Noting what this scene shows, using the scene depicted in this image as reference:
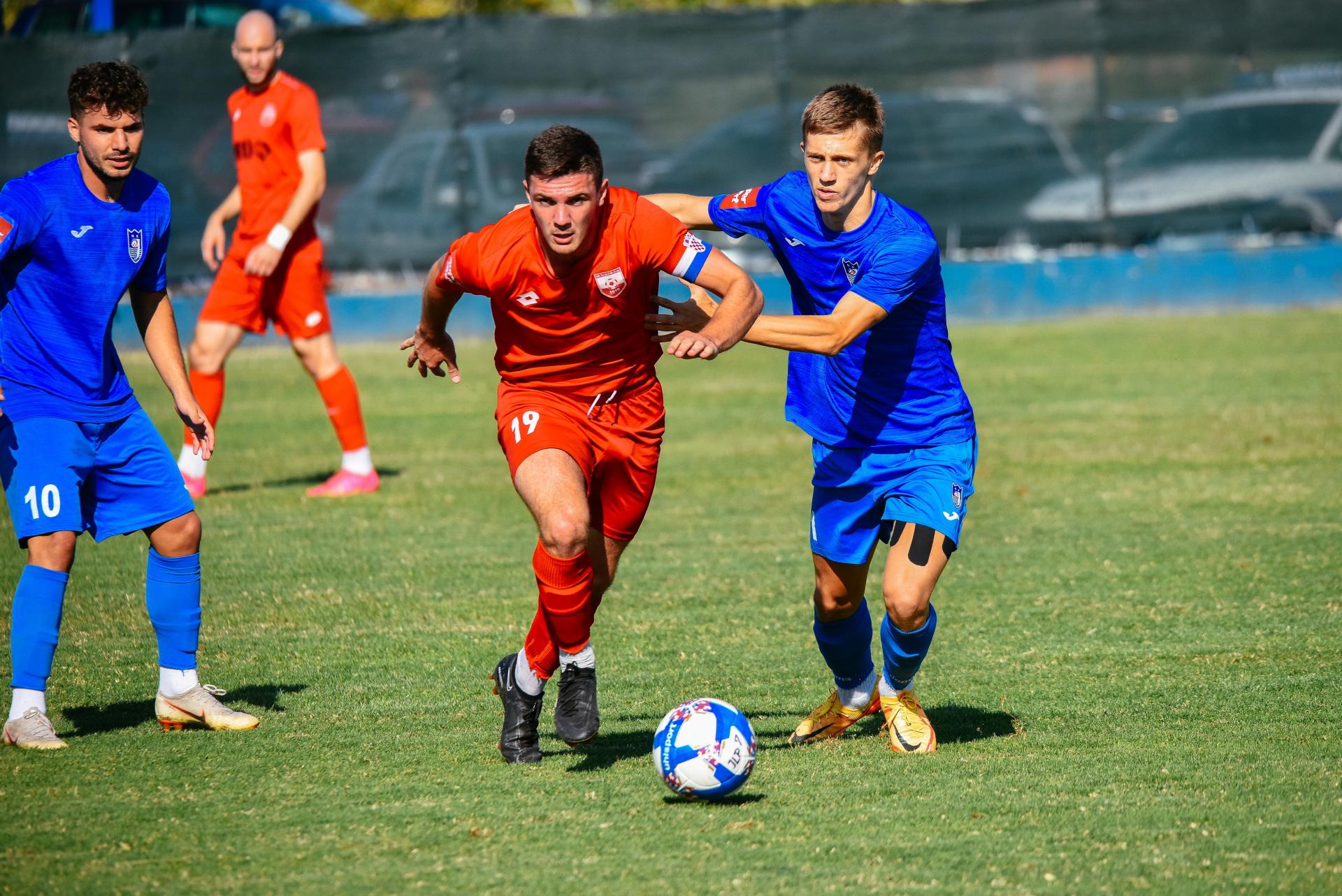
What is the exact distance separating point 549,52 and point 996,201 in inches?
202

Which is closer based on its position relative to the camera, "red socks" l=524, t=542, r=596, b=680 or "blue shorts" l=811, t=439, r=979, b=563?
"red socks" l=524, t=542, r=596, b=680

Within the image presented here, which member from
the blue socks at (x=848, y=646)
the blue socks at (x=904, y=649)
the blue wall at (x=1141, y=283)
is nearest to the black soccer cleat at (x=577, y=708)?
the blue socks at (x=848, y=646)

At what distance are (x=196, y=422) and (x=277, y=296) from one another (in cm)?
439

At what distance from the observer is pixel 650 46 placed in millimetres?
16922

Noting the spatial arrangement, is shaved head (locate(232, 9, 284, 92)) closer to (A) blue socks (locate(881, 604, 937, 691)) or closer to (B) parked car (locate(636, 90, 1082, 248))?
(A) blue socks (locate(881, 604, 937, 691))

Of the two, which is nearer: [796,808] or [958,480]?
[796,808]

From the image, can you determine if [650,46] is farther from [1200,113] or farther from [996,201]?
[1200,113]

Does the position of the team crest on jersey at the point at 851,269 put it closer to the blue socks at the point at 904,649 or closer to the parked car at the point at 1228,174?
the blue socks at the point at 904,649

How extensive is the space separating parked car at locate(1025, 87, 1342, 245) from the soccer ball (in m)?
13.5

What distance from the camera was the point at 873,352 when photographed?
5.14m

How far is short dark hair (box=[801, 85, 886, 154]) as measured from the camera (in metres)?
4.85

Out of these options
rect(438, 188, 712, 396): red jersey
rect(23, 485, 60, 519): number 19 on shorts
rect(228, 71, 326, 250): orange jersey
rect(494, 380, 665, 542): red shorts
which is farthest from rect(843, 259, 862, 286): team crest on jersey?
rect(228, 71, 326, 250): orange jersey

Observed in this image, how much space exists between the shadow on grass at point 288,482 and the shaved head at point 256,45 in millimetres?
2511

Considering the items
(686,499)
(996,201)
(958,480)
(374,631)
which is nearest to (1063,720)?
(958,480)
